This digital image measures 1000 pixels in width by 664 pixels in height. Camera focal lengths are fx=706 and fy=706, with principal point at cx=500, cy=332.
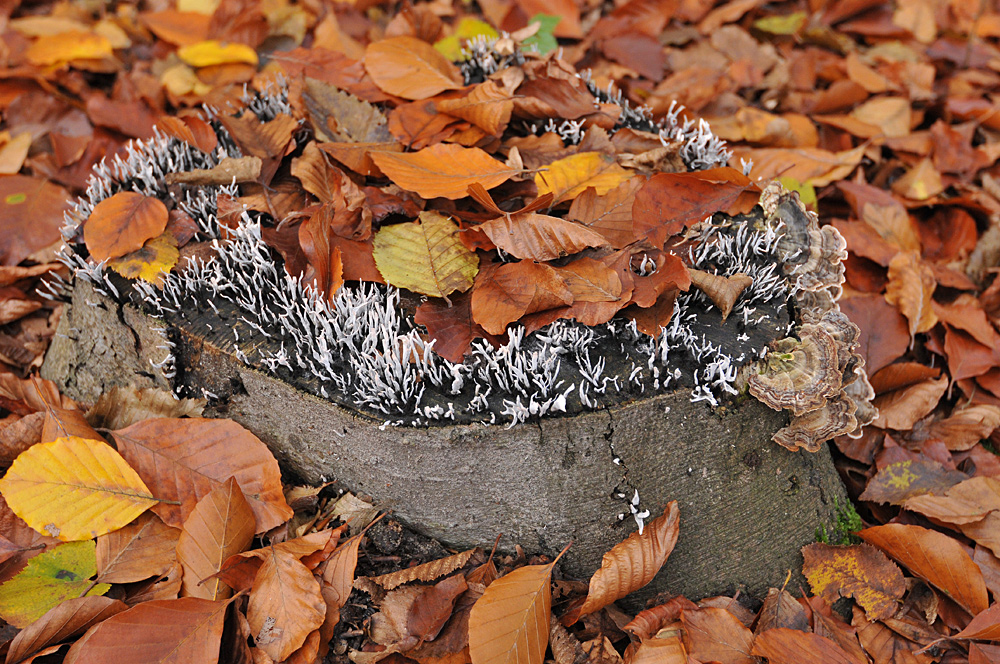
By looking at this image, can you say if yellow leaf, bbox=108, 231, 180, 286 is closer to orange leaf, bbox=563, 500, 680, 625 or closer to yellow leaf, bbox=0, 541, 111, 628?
yellow leaf, bbox=0, 541, 111, 628

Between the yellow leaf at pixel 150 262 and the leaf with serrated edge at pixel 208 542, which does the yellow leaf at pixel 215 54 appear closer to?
the yellow leaf at pixel 150 262

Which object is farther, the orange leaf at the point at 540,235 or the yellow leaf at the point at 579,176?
the yellow leaf at the point at 579,176

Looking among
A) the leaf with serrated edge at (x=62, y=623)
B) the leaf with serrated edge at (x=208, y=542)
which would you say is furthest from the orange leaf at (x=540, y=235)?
the leaf with serrated edge at (x=62, y=623)

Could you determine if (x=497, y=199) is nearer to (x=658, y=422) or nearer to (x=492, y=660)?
(x=658, y=422)

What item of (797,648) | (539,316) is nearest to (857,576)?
(797,648)

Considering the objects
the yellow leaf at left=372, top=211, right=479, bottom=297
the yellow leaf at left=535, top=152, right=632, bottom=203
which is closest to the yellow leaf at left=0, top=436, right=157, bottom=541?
the yellow leaf at left=372, top=211, right=479, bottom=297

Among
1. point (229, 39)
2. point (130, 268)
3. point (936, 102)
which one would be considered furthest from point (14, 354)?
point (936, 102)
